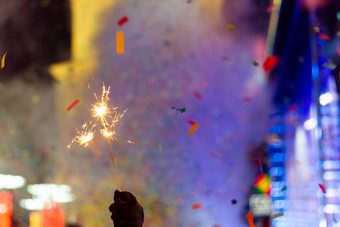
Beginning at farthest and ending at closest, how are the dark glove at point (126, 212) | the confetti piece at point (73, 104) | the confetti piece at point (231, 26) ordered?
the confetti piece at point (73, 104)
the confetti piece at point (231, 26)
the dark glove at point (126, 212)

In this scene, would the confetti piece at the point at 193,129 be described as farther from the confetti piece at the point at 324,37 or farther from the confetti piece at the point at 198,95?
the confetti piece at the point at 324,37

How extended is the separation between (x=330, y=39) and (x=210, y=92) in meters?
0.91

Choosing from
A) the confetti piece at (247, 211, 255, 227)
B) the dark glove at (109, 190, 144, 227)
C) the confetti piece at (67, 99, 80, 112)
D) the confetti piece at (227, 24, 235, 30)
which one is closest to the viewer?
the dark glove at (109, 190, 144, 227)

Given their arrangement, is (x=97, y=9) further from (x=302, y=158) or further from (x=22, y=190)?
(x=302, y=158)

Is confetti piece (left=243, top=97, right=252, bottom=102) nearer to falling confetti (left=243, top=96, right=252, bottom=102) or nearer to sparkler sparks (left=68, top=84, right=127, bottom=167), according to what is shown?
falling confetti (left=243, top=96, right=252, bottom=102)

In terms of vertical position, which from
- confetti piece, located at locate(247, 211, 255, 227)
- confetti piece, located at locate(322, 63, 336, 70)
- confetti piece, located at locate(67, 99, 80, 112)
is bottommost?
confetti piece, located at locate(247, 211, 255, 227)

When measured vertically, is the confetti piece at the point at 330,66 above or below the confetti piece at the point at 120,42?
below

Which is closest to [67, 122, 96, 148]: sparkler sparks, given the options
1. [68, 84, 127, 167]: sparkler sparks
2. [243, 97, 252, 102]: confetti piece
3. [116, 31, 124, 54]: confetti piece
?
[68, 84, 127, 167]: sparkler sparks

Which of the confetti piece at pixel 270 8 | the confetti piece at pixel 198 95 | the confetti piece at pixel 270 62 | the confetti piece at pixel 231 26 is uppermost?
the confetti piece at pixel 270 8

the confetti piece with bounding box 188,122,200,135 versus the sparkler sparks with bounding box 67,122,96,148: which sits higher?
the sparkler sparks with bounding box 67,122,96,148

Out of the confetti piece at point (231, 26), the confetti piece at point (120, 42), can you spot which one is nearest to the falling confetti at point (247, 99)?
the confetti piece at point (231, 26)

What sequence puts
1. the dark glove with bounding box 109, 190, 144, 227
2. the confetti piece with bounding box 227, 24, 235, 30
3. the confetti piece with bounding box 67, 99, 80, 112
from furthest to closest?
1. the confetti piece with bounding box 67, 99, 80, 112
2. the confetti piece with bounding box 227, 24, 235, 30
3. the dark glove with bounding box 109, 190, 144, 227

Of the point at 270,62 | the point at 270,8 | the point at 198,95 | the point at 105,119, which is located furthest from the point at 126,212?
the point at 270,8

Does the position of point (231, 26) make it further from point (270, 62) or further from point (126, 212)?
A: point (126, 212)
